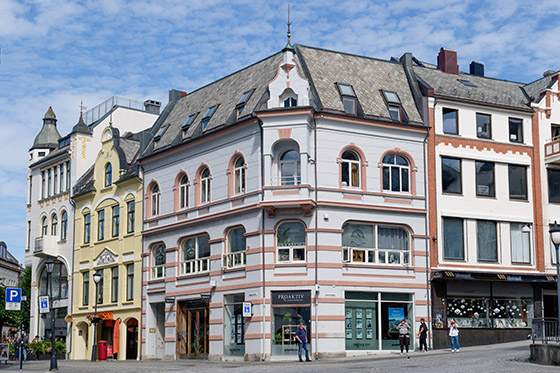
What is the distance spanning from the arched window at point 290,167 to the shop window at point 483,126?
10.5 meters

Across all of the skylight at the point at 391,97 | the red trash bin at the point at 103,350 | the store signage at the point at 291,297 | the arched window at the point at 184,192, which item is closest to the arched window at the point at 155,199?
the arched window at the point at 184,192

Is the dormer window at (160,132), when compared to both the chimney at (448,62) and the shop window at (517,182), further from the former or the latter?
the shop window at (517,182)

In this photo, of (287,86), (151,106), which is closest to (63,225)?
(151,106)

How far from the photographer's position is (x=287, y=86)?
39.1 metres

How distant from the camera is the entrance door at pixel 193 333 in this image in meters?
41.9

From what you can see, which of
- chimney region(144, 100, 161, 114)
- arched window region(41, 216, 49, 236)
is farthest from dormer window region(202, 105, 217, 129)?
arched window region(41, 216, 49, 236)

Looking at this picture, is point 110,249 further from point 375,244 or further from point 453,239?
point 453,239

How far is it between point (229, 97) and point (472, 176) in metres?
13.5

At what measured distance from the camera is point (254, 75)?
144 ft

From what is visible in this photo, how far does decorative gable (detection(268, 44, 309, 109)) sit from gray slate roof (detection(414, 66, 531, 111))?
771cm

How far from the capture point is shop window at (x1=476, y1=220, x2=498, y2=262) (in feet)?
138

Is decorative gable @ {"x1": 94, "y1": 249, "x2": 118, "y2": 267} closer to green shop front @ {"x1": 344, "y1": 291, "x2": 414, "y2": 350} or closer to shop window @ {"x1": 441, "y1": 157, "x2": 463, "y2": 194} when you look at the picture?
green shop front @ {"x1": 344, "y1": 291, "x2": 414, "y2": 350}

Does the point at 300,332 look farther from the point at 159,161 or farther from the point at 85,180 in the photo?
the point at 85,180

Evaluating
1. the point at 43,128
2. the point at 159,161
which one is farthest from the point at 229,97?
the point at 43,128
